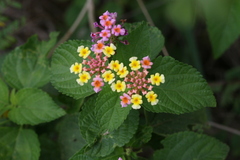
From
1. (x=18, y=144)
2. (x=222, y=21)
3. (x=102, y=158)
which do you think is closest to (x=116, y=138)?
(x=102, y=158)

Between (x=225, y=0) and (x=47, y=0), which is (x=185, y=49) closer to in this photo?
(x=225, y=0)

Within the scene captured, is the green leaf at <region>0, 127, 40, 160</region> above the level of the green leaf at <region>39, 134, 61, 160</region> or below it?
above

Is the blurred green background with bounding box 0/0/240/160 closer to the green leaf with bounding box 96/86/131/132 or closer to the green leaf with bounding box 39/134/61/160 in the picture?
the green leaf with bounding box 39/134/61/160

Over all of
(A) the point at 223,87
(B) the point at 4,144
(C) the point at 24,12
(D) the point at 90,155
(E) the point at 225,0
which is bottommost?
(A) the point at 223,87

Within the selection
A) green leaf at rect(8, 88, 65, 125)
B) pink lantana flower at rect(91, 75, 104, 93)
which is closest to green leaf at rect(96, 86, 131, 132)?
pink lantana flower at rect(91, 75, 104, 93)

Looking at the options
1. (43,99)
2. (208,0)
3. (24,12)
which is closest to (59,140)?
(43,99)

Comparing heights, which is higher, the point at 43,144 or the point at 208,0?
the point at 208,0

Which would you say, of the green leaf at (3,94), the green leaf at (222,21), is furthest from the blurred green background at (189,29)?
the green leaf at (3,94)
